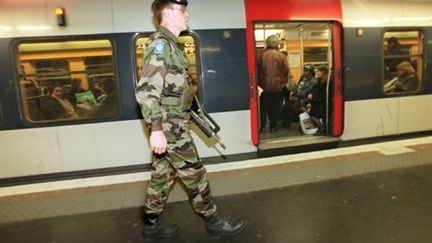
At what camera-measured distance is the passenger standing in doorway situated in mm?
6016

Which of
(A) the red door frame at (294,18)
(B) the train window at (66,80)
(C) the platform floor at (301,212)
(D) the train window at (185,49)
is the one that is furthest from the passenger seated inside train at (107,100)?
(A) the red door frame at (294,18)

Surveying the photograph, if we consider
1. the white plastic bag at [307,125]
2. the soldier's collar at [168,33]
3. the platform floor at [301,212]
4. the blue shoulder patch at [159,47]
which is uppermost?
the soldier's collar at [168,33]

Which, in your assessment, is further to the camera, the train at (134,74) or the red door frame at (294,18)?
the red door frame at (294,18)

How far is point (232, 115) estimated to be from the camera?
4.58 metres

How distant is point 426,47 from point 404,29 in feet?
Answer: 1.77

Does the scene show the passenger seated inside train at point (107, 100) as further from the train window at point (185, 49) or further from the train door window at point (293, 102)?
the train door window at point (293, 102)

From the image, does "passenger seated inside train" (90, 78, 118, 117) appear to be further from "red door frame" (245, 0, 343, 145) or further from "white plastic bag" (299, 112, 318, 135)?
"white plastic bag" (299, 112, 318, 135)

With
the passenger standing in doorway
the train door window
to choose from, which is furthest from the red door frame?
the passenger standing in doorway

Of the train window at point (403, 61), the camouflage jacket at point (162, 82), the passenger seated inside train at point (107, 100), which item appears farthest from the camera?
the train window at point (403, 61)

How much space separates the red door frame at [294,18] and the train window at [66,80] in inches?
71.6

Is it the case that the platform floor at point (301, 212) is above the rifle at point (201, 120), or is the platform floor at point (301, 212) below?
below

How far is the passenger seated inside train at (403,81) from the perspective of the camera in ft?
17.6

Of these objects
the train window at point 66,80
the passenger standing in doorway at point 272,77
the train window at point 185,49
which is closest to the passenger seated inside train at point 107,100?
the train window at point 66,80

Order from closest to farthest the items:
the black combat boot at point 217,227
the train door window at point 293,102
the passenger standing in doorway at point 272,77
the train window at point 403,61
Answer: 1. the black combat boot at point 217,227
2. the train window at point 403,61
3. the train door window at point 293,102
4. the passenger standing in doorway at point 272,77
